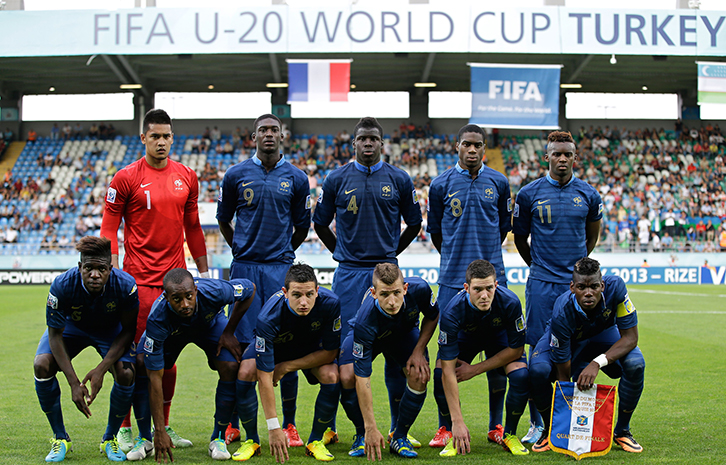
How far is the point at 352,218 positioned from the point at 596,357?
207 cm

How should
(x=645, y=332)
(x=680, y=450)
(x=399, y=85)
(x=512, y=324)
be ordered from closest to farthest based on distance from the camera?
(x=680, y=450), (x=512, y=324), (x=645, y=332), (x=399, y=85)

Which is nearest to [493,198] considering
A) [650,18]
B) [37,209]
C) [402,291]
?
[402,291]

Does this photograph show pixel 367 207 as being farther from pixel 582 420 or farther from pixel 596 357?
pixel 582 420

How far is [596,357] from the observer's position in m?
4.72

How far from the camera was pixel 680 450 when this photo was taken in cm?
430

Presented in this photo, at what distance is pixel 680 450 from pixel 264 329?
288 centimetres

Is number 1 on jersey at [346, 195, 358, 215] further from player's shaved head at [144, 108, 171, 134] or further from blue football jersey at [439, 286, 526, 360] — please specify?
player's shaved head at [144, 108, 171, 134]

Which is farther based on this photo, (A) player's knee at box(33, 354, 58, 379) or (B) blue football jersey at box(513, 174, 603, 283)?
(B) blue football jersey at box(513, 174, 603, 283)

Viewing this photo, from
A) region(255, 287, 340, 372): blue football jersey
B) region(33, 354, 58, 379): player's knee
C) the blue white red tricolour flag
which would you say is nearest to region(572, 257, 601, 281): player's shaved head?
the blue white red tricolour flag

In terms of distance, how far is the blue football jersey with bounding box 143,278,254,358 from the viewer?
173 inches

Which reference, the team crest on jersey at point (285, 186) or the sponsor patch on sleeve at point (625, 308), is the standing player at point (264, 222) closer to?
the team crest on jersey at point (285, 186)

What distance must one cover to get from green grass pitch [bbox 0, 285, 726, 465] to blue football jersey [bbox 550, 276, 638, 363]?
0.73 meters

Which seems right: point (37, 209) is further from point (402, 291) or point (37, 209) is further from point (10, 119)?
point (402, 291)

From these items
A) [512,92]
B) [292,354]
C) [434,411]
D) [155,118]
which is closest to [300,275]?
[292,354]
